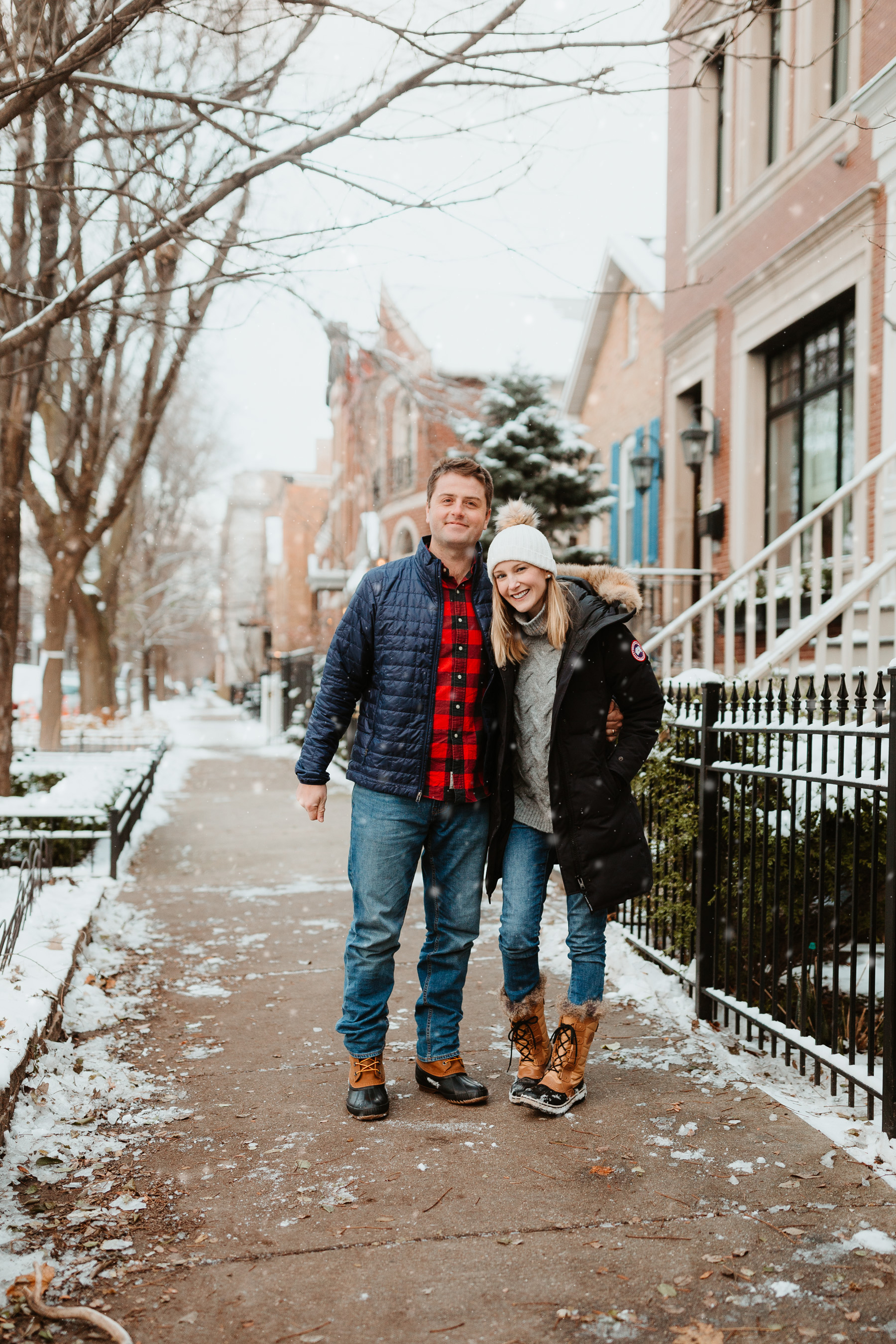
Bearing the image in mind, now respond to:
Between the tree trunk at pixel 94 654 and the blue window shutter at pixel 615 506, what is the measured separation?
8.82 meters

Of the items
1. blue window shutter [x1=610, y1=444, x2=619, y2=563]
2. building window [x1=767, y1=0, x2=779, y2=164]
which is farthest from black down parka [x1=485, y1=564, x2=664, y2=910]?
blue window shutter [x1=610, y1=444, x2=619, y2=563]

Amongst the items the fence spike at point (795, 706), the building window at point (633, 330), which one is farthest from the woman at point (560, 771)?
the building window at point (633, 330)

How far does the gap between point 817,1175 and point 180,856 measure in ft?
21.0

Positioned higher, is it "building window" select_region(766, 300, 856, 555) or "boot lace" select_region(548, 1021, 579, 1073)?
"building window" select_region(766, 300, 856, 555)

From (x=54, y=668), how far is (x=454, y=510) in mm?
11386

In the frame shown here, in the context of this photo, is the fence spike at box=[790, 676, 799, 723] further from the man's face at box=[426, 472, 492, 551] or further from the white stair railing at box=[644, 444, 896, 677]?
the white stair railing at box=[644, 444, 896, 677]

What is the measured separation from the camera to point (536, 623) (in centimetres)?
359

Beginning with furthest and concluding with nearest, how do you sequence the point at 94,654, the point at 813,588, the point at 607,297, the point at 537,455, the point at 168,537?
the point at 168,537 → the point at 94,654 → the point at 607,297 → the point at 537,455 → the point at 813,588

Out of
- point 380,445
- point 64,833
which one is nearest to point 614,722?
point 64,833

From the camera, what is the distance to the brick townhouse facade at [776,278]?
9.30m

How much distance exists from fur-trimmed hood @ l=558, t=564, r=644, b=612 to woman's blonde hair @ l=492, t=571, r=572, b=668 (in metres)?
0.14

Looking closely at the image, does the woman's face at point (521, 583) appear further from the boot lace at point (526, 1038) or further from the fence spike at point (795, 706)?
the boot lace at point (526, 1038)

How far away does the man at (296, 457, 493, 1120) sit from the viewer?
11.8 feet

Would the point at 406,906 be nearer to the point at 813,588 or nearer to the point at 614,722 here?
the point at 614,722
